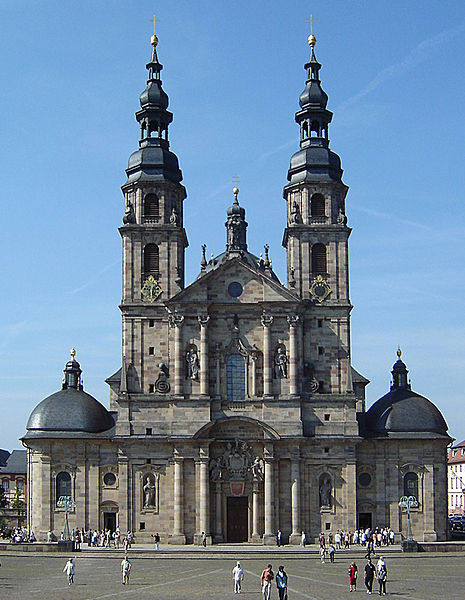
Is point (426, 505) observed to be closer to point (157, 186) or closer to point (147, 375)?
point (147, 375)

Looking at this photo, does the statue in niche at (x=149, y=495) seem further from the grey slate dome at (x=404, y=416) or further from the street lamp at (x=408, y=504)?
the street lamp at (x=408, y=504)

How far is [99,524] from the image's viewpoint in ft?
227

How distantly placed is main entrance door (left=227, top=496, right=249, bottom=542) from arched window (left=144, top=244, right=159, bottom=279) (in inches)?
615

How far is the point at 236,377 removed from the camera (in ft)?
226

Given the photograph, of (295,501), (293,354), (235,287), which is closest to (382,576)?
(295,501)

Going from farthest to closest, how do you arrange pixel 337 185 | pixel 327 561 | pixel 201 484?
pixel 337 185, pixel 201 484, pixel 327 561

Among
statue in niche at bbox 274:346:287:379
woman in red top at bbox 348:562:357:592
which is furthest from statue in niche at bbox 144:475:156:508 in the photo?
woman in red top at bbox 348:562:357:592

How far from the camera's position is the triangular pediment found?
69.1 meters

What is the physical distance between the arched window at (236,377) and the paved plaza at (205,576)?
10891 millimetres

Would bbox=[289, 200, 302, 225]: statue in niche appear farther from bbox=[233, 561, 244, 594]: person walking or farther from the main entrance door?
bbox=[233, 561, 244, 594]: person walking

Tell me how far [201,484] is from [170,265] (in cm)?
1438

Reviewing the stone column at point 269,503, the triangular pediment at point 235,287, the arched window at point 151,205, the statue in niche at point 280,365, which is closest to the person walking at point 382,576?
the stone column at point 269,503

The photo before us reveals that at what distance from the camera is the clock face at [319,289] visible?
70.5 m

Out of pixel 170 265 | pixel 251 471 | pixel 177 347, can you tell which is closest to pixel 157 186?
pixel 170 265
